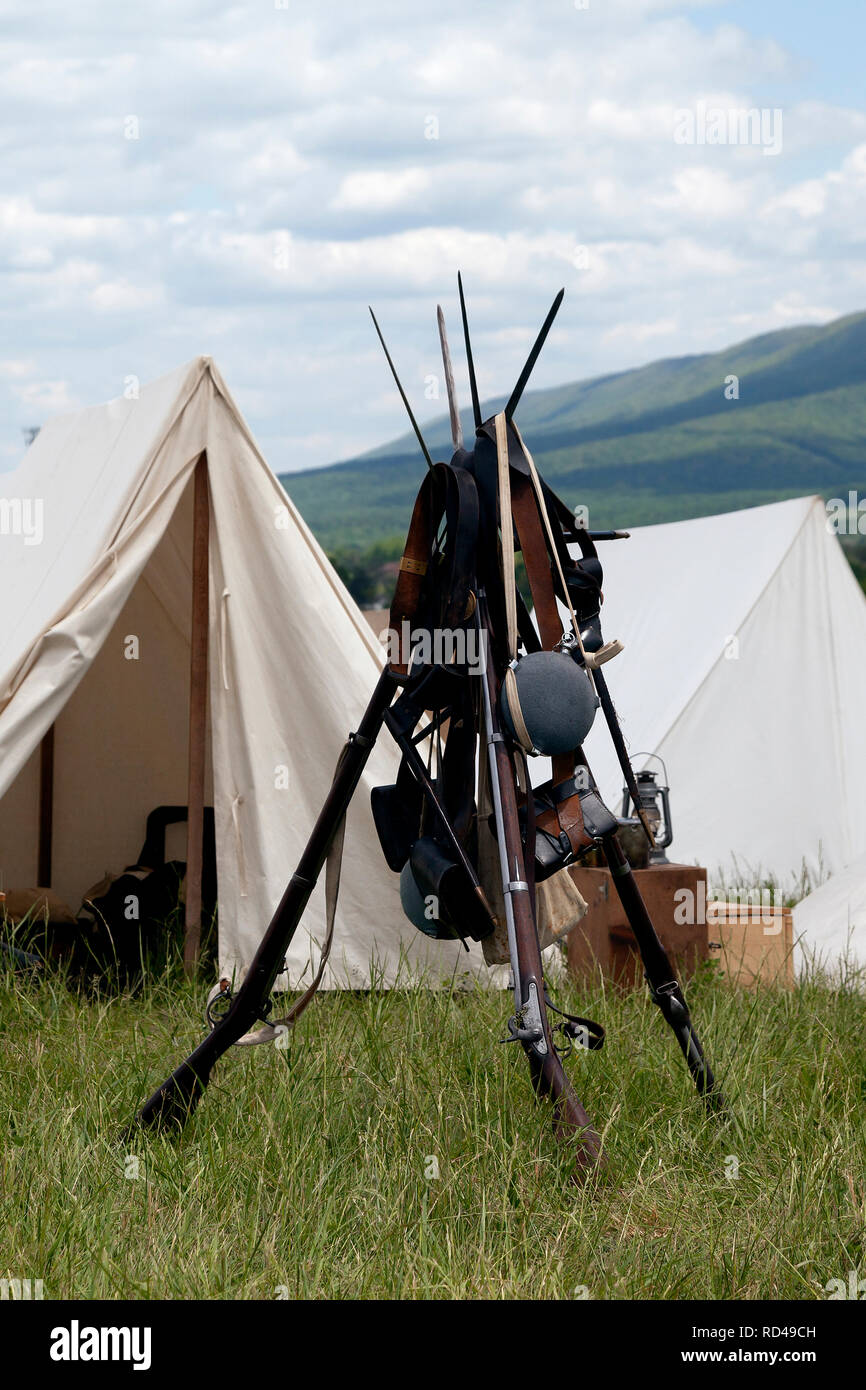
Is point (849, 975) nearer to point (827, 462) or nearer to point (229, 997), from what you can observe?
point (229, 997)

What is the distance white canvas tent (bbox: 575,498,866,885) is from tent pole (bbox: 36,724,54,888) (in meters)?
2.52

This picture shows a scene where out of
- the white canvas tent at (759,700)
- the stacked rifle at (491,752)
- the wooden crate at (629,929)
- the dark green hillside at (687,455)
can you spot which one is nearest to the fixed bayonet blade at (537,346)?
the stacked rifle at (491,752)

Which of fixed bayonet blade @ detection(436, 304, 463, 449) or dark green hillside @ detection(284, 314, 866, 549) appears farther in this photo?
dark green hillside @ detection(284, 314, 866, 549)

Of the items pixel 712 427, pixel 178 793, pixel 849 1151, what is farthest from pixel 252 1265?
pixel 712 427

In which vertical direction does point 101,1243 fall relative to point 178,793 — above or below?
below

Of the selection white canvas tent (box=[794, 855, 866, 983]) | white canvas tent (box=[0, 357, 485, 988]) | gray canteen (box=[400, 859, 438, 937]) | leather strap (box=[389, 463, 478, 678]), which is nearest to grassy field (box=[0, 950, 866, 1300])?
gray canteen (box=[400, 859, 438, 937])

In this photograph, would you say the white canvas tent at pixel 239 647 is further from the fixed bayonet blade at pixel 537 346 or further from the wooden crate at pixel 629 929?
the fixed bayonet blade at pixel 537 346

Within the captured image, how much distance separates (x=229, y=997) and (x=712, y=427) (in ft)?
302

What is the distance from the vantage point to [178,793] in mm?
5922

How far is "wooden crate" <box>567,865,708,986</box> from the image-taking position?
4094 millimetres

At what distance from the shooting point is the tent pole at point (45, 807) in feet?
18.6

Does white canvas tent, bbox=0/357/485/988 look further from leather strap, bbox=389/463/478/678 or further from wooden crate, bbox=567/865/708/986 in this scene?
leather strap, bbox=389/463/478/678

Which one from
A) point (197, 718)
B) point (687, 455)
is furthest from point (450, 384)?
point (687, 455)
